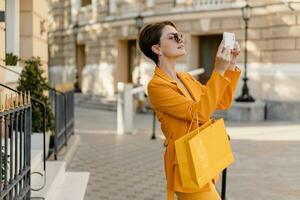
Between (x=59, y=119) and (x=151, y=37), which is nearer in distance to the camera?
(x=151, y=37)

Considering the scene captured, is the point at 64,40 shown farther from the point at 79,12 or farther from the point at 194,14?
the point at 194,14

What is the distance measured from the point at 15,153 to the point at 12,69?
419cm

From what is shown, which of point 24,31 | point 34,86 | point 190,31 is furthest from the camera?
point 190,31

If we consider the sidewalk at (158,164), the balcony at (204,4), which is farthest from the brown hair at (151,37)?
the balcony at (204,4)

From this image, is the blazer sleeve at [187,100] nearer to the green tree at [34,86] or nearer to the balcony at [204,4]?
the green tree at [34,86]

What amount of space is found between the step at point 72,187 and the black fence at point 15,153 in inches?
45.1

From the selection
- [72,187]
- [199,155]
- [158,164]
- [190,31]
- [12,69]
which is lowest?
[158,164]

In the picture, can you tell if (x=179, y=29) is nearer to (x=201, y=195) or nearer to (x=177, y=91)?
(x=177, y=91)

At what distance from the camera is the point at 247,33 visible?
17797 mm

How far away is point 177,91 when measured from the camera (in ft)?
9.68

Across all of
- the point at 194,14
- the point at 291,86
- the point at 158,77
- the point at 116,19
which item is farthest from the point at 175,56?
the point at 116,19

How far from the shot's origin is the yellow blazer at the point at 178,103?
9.02 ft

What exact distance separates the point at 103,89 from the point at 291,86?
10566 mm

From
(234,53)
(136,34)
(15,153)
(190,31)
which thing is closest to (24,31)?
(15,153)
